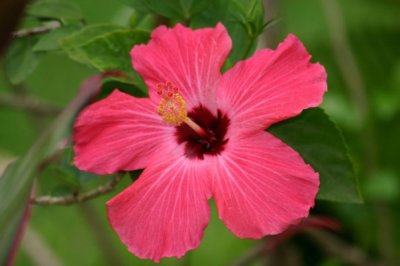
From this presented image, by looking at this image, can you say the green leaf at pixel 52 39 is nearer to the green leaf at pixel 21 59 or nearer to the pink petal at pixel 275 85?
the green leaf at pixel 21 59

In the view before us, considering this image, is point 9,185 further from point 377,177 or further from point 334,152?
point 377,177

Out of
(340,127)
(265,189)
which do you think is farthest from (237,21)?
(340,127)

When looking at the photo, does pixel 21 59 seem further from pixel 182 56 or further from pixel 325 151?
pixel 325 151

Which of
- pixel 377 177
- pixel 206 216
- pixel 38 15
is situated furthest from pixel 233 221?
pixel 377 177

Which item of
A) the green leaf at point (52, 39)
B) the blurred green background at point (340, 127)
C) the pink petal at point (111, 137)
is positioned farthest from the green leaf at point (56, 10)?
the blurred green background at point (340, 127)

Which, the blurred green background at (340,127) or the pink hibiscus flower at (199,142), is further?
the blurred green background at (340,127)

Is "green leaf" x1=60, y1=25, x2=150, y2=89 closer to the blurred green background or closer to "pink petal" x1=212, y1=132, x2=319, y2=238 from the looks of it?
"pink petal" x1=212, y1=132, x2=319, y2=238
